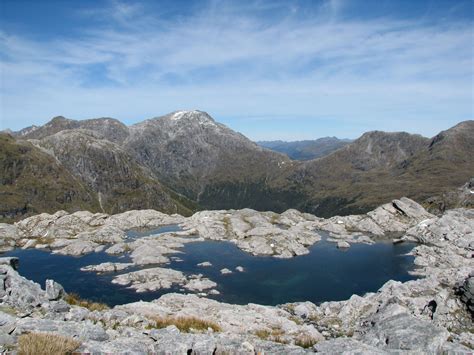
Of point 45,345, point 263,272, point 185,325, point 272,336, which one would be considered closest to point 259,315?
point 272,336

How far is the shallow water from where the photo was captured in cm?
10969

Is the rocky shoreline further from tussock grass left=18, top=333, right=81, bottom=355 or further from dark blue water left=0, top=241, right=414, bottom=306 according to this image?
dark blue water left=0, top=241, right=414, bottom=306

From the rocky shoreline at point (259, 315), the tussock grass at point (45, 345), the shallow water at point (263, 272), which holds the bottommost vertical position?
the shallow water at point (263, 272)

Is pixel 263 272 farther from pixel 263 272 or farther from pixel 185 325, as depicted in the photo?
pixel 185 325

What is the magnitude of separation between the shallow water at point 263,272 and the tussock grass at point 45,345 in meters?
88.2

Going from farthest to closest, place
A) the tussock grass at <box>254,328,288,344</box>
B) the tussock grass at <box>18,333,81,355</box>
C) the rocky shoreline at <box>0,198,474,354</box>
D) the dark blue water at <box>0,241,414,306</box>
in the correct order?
the dark blue water at <box>0,241,414,306</box> < the tussock grass at <box>254,328,288,344</box> < the rocky shoreline at <box>0,198,474,354</box> < the tussock grass at <box>18,333,81,355</box>

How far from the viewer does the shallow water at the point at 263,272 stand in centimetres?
10969

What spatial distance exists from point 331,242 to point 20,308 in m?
165

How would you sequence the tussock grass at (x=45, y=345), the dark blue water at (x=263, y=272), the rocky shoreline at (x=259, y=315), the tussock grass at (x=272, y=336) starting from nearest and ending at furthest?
1. the tussock grass at (x=45, y=345)
2. the rocky shoreline at (x=259, y=315)
3. the tussock grass at (x=272, y=336)
4. the dark blue water at (x=263, y=272)

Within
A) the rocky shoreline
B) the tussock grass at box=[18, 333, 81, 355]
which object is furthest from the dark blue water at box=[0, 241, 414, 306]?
the tussock grass at box=[18, 333, 81, 355]

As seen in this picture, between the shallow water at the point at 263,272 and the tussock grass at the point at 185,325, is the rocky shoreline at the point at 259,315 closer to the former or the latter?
the tussock grass at the point at 185,325

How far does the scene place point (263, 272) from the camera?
13300cm

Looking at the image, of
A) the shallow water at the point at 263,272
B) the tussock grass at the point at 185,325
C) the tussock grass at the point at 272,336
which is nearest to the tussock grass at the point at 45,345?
the tussock grass at the point at 185,325

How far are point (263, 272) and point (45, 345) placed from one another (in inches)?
4749
